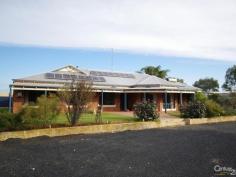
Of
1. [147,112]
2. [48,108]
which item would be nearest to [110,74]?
[147,112]

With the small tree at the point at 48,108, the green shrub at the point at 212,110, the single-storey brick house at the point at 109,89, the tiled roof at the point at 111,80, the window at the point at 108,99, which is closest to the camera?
the small tree at the point at 48,108

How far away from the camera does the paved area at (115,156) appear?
7648mm

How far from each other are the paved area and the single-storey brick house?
14.7 m

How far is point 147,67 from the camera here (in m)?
53.7

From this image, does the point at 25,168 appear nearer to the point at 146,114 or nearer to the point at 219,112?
the point at 146,114

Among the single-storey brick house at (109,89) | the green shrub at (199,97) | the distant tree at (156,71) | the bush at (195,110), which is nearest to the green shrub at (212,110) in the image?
the bush at (195,110)

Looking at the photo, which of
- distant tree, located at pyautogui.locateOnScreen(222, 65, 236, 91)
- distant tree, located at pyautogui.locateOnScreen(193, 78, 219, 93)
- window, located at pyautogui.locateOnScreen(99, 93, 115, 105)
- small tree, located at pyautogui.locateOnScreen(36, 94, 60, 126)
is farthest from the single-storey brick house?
distant tree, located at pyautogui.locateOnScreen(193, 78, 219, 93)

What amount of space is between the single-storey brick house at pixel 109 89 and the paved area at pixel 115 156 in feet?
48.4

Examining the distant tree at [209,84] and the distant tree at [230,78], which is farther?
the distant tree at [209,84]

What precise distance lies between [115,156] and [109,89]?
20.7 metres

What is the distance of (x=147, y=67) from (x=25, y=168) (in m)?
46.9

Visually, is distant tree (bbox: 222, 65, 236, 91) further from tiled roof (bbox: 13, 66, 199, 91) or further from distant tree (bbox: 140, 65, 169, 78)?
tiled roof (bbox: 13, 66, 199, 91)

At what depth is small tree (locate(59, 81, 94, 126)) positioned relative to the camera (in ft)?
52.1

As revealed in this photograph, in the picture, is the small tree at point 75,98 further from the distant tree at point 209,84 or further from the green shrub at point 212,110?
the distant tree at point 209,84
